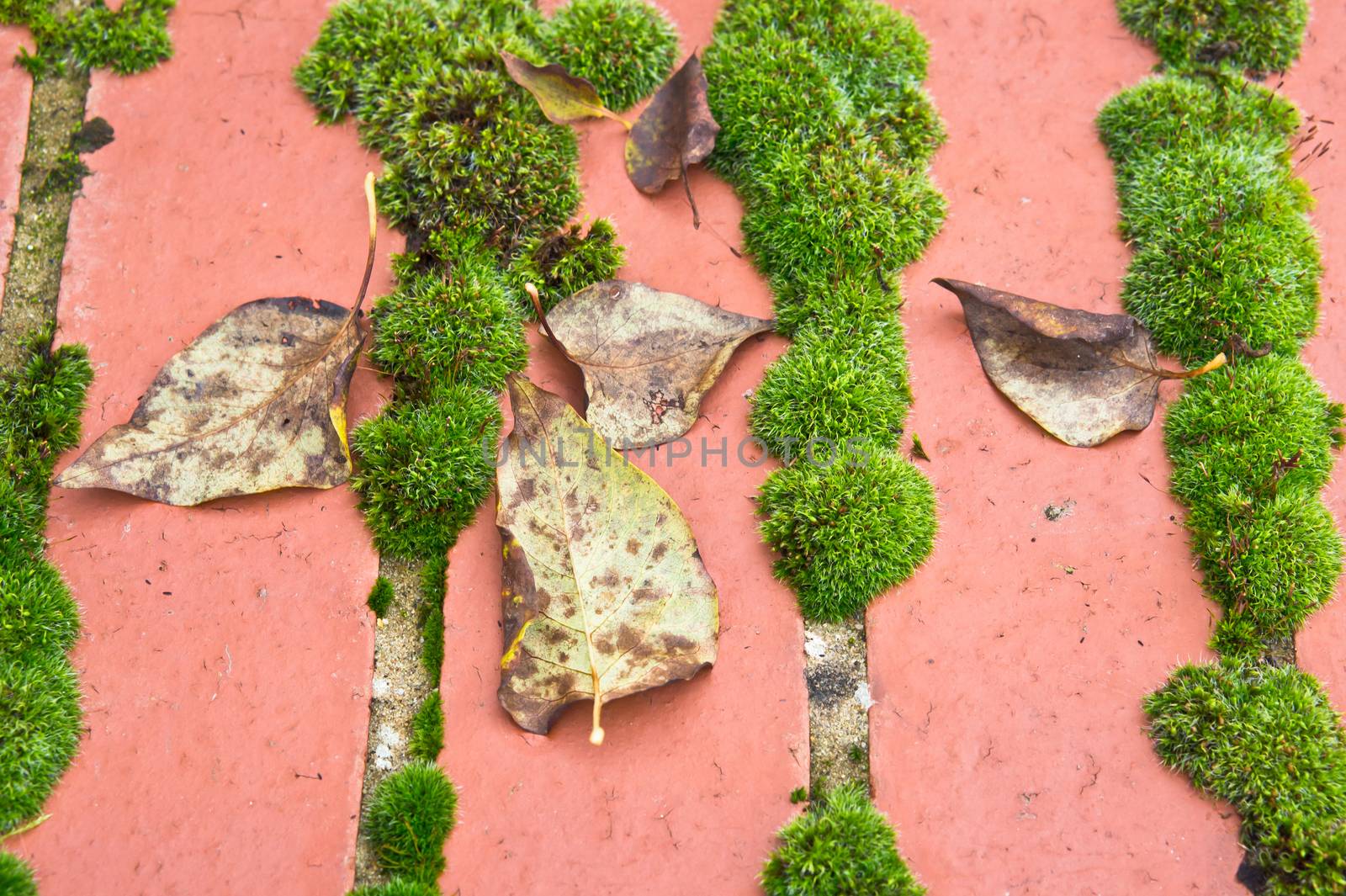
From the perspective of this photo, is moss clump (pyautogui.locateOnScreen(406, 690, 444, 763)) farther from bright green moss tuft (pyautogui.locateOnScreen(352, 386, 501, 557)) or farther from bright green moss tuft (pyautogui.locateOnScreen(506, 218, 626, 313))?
bright green moss tuft (pyautogui.locateOnScreen(506, 218, 626, 313))

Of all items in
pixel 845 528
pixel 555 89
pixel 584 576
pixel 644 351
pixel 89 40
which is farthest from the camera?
pixel 89 40

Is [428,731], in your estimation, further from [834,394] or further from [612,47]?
[612,47]

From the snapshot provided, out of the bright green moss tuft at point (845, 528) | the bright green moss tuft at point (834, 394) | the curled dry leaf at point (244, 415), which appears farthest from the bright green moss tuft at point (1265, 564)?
the curled dry leaf at point (244, 415)

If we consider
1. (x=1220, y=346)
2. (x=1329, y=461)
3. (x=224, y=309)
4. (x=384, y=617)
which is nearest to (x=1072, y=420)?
(x=1220, y=346)

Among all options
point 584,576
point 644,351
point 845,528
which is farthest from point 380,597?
point 845,528

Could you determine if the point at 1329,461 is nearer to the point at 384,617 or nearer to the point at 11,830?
the point at 384,617
